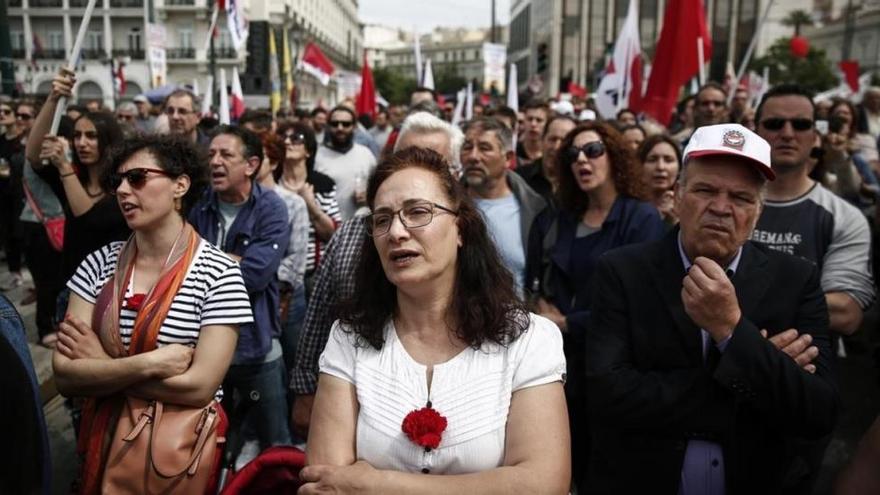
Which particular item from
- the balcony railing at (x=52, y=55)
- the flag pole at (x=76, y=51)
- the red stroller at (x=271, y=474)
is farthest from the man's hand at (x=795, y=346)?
the balcony railing at (x=52, y=55)

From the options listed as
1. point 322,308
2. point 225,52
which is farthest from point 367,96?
point 225,52

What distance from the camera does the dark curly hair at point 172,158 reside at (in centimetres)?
285

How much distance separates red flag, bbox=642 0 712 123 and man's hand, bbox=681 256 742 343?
5.77m

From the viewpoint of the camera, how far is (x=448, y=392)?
1.95 metres

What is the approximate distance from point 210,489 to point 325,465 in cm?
94

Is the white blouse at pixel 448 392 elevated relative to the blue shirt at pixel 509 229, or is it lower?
lower

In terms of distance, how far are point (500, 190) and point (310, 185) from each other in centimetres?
194

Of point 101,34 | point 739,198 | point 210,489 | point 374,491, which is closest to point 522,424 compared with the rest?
point 374,491

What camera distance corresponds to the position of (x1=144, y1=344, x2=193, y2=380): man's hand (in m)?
2.48

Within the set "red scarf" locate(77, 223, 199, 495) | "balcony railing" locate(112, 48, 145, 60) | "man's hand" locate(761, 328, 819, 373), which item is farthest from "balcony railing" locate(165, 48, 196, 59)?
"man's hand" locate(761, 328, 819, 373)

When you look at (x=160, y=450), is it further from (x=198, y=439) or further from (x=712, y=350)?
(x=712, y=350)

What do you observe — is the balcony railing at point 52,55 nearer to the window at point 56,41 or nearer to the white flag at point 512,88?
the window at point 56,41

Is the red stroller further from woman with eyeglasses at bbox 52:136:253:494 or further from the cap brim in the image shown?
the cap brim

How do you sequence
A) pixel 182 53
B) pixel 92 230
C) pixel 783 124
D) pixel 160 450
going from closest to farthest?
pixel 160 450, pixel 783 124, pixel 92 230, pixel 182 53
